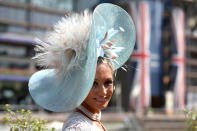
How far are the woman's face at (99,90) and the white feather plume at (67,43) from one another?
21 centimetres

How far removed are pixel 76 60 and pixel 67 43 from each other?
13 centimetres

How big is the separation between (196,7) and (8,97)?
2833cm

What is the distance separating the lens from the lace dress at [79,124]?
149 cm

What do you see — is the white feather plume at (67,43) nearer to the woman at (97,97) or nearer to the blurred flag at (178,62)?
the woman at (97,97)

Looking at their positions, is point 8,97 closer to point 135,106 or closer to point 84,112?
point 135,106

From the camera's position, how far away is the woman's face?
1.68 m

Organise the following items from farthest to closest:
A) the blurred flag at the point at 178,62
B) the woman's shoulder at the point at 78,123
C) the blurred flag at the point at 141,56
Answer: the blurred flag at the point at 178,62, the blurred flag at the point at 141,56, the woman's shoulder at the point at 78,123

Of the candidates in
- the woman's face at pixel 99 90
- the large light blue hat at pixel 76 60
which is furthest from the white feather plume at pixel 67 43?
the woman's face at pixel 99 90

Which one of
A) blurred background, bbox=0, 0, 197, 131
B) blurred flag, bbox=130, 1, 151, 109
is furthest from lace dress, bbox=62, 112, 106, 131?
blurred flag, bbox=130, 1, 151, 109

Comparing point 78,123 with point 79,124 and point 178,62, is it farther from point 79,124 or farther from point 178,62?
point 178,62

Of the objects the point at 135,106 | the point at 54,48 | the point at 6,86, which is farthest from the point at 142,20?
the point at 54,48

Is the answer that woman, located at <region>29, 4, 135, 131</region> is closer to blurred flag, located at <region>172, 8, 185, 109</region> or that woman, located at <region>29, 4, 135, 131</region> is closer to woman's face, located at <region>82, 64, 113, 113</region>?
woman's face, located at <region>82, 64, 113, 113</region>

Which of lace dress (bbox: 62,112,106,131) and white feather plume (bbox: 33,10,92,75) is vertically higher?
white feather plume (bbox: 33,10,92,75)

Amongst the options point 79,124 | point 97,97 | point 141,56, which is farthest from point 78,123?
point 141,56
